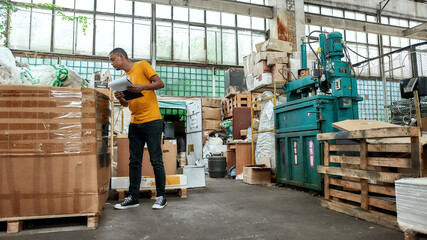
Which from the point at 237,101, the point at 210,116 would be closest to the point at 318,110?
the point at 237,101

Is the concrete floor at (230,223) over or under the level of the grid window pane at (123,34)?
under

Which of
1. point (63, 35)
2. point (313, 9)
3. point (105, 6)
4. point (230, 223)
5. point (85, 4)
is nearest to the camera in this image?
Result: point (230, 223)

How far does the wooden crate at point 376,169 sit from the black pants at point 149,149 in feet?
5.92

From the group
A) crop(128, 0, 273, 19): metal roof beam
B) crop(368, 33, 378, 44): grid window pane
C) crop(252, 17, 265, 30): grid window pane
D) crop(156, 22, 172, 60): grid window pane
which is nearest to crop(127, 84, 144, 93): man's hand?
crop(128, 0, 273, 19): metal roof beam

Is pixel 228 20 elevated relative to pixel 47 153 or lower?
elevated

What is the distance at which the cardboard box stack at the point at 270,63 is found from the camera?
5.46 meters

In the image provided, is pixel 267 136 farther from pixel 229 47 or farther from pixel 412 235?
pixel 229 47

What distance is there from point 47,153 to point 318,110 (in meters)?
3.26

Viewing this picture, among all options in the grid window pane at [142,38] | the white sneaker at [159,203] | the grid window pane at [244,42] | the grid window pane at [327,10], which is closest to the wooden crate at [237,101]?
the grid window pane at [244,42]

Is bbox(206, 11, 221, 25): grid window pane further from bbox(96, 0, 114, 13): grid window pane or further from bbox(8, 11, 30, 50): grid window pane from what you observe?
bbox(8, 11, 30, 50): grid window pane

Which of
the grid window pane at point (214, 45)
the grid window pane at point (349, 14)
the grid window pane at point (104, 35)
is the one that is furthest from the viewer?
the grid window pane at point (349, 14)

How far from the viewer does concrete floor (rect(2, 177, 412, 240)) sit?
216cm

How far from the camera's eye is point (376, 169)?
2703 millimetres

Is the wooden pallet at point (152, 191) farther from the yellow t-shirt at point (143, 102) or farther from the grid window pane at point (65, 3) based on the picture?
the grid window pane at point (65, 3)
